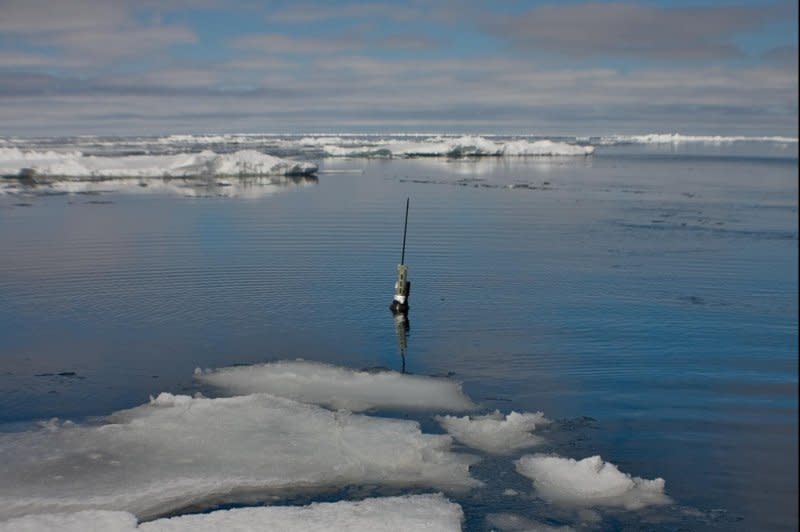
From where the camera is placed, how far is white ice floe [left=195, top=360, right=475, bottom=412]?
11.9 metres

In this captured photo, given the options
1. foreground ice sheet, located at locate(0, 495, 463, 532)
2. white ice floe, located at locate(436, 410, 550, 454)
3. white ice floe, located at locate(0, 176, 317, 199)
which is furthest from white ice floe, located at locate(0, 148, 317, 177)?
foreground ice sheet, located at locate(0, 495, 463, 532)

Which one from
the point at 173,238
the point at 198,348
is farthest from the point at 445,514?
the point at 173,238

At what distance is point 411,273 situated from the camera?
22.2 m

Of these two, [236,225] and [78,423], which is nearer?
[78,423]

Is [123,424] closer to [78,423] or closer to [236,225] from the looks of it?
[78,423]

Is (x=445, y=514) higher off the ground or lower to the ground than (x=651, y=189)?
lower

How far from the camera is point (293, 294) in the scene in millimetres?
19297

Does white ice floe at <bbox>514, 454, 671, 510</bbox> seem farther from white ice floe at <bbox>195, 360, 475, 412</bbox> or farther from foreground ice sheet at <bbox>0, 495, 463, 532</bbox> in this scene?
white ice floe at <bbox>195, 360, 475, 412</bbox>

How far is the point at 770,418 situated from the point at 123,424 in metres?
9.02

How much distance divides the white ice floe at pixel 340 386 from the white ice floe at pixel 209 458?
802 millimetres

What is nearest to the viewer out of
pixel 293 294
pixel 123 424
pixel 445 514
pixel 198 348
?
pixel 445 514

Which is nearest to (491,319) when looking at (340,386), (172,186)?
(340,386)

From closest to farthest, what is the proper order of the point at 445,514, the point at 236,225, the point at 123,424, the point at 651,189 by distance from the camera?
1. the point at 445,514
2. the point at 123,424
3. the point at 236,225
4. the point at 651,189

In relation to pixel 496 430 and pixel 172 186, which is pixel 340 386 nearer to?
pixel 496 430
